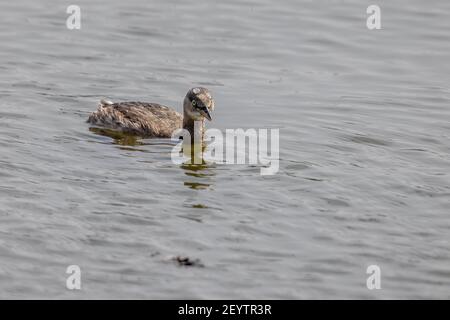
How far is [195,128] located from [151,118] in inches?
27.4

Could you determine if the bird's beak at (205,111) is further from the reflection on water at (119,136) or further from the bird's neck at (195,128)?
the reflection on water at (119,136)

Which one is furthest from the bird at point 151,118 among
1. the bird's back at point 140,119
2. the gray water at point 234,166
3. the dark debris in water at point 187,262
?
the dark debris in water at point 187,262

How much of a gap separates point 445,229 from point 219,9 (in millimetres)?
11349

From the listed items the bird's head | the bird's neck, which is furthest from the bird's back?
the bird's head

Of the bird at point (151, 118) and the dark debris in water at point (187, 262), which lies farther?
the bird at point (151, 118)

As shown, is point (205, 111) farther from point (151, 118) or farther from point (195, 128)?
point (151, 118)

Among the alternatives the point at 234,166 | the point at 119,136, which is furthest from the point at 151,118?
the point at 234,166

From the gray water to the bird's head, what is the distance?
2.24 feet

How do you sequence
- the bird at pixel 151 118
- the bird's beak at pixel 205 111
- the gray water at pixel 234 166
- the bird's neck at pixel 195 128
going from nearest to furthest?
the gray water at pixel 234 166
the bird's beak at pixel 205 111
the bird at pixel 151 118
the bird's neck at pixel 195 128

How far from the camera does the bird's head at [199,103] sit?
51.1ft

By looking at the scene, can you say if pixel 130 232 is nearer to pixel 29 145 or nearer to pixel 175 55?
pixel 29 145

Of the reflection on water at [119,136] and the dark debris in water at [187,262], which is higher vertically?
the reflection on water at [119,136]

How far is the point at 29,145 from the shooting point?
573 inches

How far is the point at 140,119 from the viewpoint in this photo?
15805 mm
